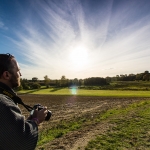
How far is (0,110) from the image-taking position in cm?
188

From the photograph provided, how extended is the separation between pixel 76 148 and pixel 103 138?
5.17 feet

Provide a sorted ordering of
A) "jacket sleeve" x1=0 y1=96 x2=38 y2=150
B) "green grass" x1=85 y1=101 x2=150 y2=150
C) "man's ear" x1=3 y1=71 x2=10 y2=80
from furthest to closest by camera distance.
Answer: "green grass" x1=85 y1=101 x2=150 y2=150 < "man's ear" x1=3 y1=71 x2=10 y2=80 < "jacket sleeve" x1=0 y1=96 x2=38 y2=150

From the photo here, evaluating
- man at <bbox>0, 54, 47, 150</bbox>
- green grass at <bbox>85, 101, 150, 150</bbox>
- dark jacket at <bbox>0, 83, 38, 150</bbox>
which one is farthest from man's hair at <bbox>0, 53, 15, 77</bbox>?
green grass at <bbox>85, 101, 150, 150</bbox>

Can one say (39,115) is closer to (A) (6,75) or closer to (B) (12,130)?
(B) (12,130)

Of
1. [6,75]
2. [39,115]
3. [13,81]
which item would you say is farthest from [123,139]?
[6,75]

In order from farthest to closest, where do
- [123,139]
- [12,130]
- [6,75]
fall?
[123,139]
[6,75]
[12,130]

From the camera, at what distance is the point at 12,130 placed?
1867mm

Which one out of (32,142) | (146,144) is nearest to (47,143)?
(146,144)

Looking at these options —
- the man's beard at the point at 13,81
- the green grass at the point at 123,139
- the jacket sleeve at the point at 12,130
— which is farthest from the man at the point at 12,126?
the green grass at the point at 123,139

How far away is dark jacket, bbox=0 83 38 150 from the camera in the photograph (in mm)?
1858

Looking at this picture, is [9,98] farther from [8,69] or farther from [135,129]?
[135,129]

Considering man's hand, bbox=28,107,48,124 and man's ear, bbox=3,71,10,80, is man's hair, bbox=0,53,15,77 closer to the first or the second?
man's ear, bbox=3,71,10,80

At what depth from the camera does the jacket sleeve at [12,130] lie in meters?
1.86

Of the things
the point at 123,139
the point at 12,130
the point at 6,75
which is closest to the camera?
the point at 12,130
